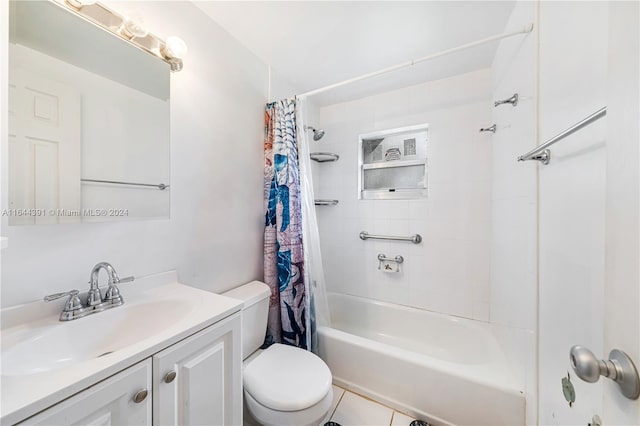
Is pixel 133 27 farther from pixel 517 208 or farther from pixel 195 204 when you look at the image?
pixel 517 208

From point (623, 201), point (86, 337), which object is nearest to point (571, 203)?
point (623, 201)

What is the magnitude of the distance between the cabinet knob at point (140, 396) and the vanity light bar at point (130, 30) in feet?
4.32

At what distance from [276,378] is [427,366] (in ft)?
2.79

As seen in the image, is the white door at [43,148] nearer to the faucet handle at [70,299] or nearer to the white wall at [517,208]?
the faucet handle at [70,299]

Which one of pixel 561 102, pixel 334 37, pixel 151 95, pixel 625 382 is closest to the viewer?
pixel 625 382

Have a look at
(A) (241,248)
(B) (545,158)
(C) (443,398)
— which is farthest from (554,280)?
(A) (241,248)

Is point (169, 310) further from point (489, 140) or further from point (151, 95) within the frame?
point (489, 140)

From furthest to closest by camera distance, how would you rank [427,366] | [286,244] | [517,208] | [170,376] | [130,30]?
[286,244], [427,366], [517,208], [130,30], [170,376]

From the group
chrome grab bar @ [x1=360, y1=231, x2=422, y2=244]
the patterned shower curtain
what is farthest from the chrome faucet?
chrome grab bar @ [x1=360, y1=231, x2=422, y2=244]

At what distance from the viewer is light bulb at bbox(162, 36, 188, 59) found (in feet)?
3.69

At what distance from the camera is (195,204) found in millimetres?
1322

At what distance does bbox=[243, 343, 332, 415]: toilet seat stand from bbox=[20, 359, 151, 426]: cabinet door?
559 millimetres

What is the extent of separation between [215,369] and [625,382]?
3.33ft

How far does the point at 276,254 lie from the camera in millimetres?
1702
